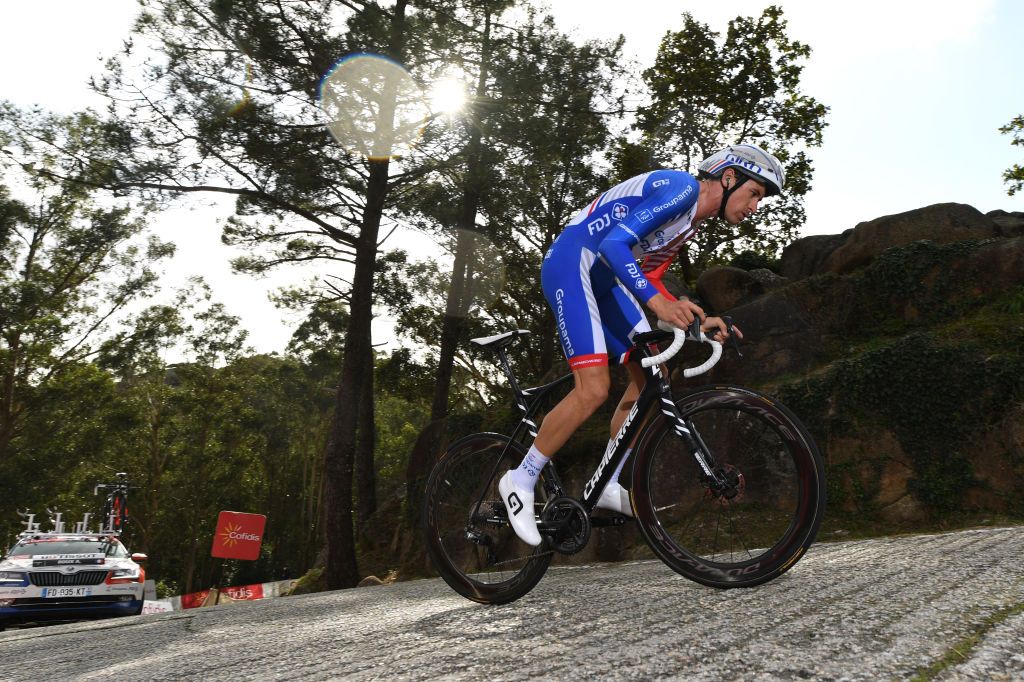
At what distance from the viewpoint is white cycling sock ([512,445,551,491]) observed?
10.6 ft

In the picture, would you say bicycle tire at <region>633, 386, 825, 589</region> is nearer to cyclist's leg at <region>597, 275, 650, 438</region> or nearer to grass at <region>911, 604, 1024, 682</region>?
cyclist's leg at <region>597, 275, 650, 438</region>

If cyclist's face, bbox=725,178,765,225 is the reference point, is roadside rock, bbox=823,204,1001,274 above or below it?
above

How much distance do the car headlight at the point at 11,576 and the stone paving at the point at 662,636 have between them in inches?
277

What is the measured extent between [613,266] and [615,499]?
104cm

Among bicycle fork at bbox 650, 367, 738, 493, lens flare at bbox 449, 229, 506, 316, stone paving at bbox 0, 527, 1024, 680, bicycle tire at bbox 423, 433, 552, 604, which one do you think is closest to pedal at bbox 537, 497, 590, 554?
bicycle tire at bbox 423, 433, 552, 604

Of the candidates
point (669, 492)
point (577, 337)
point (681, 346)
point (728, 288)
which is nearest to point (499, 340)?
point (577, 337)

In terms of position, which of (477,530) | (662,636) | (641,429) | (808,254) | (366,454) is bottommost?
(662,636)

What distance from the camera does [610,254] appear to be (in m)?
3.03

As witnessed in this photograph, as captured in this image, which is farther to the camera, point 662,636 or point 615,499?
point 615,499

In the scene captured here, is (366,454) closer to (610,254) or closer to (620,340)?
(620,340)

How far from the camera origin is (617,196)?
3.39m

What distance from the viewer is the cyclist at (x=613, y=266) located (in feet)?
10.3

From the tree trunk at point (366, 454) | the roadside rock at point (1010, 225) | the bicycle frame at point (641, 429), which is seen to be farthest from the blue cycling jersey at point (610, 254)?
the tree trunk at point (366, 454)

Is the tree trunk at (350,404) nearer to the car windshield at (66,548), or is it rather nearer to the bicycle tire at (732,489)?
the car windshield at (66,548)
